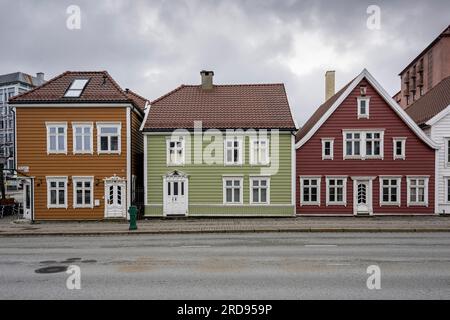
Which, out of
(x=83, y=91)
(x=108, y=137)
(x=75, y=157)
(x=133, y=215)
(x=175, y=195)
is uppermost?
(x=83, y=91)

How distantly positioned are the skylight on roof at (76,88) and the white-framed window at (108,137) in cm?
249

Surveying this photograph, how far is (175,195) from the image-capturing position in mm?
20906

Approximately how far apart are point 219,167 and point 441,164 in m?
13.9

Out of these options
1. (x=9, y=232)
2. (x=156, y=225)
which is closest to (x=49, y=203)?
(x=9, y=232)

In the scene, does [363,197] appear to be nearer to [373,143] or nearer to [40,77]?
[373,143]

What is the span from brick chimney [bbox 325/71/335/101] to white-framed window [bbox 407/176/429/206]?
11119mm

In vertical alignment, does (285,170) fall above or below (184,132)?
below

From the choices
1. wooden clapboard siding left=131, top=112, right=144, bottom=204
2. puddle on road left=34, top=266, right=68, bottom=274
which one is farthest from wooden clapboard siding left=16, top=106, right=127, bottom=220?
puddle on road left=34, top=266, right=68, bottom=274

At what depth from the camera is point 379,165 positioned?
68.7 feet

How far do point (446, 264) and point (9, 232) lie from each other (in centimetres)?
1885

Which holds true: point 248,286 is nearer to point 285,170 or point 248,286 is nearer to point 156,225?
point 156,225

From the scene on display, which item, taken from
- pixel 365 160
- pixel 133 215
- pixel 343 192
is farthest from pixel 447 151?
pixel 133 215

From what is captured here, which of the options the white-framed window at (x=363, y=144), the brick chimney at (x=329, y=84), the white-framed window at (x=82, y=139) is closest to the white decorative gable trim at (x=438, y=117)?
the white-framed window at (x=363, y=144)
